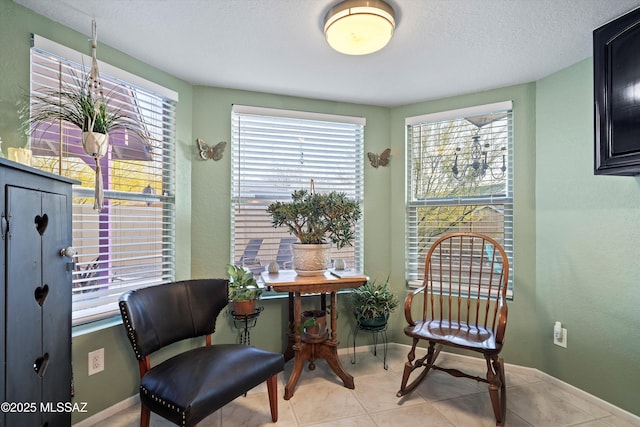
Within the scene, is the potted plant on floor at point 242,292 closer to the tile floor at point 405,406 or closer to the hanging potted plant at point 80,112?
the tile floor at point 405,406

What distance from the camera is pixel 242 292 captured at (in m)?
2.28

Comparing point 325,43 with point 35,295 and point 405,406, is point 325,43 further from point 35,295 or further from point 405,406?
point 405,406

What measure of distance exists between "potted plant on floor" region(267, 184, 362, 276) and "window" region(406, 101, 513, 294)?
0.89 m

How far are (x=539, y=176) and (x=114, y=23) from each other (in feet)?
9.93

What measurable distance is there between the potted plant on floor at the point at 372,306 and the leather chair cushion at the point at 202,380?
3.16 ft

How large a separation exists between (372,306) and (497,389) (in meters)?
0.99

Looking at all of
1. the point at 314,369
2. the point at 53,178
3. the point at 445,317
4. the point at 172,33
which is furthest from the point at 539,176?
the point at 53,178

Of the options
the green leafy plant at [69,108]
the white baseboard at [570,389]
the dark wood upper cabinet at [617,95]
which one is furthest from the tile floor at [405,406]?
the green leafy plant at [69,108]

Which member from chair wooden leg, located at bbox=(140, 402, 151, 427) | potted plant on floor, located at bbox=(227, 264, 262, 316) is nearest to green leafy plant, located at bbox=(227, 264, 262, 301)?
potted plant on floor, located at bbox=(227, 264, 262, 316)

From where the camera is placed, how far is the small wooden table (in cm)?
213

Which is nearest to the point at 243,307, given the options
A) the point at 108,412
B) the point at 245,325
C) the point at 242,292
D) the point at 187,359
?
the point at 242,292

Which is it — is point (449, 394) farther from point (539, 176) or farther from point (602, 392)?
point (539, 176)

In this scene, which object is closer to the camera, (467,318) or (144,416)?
(144,416)

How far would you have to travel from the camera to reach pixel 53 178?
4.00ft
